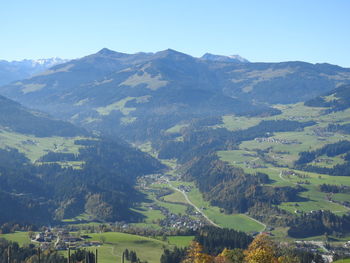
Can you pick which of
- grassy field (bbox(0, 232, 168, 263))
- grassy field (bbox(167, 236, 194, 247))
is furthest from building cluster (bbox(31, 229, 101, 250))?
grassy field (bbox(167, 236, 194, 247))

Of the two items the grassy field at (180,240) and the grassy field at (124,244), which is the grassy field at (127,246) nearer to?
the grassy field at (124,244)

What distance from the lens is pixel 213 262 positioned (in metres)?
89.0

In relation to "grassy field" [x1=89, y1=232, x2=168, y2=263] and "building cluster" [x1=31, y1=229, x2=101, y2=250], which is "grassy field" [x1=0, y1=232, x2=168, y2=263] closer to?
"grassy field" [x1=89, y1=232, x2=168, y2=263]

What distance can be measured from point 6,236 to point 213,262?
306 feet

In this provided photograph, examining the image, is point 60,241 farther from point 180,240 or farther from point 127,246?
point 180,240

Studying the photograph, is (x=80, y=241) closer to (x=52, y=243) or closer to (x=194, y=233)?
(x=52, y=243)

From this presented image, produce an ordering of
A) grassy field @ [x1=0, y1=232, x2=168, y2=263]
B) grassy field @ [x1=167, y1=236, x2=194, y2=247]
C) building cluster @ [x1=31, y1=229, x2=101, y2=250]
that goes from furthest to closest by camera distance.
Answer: grassy field @ [x1=167, y1=236, x2=194, y2=247]
building cluster @ [x1=31, y1=229, x2=101, y2=250]
grassy field @ [x1=0, y1=232, x2=168, y2=263]

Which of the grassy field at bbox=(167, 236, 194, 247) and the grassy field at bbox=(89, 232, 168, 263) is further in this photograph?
the grassy field at bbox=(167, 236, 194, 247)

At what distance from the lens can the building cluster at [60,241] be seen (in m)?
144

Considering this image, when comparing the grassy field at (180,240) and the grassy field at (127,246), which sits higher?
the grassy field at (127,246)

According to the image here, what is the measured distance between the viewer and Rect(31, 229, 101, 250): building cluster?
472 ft

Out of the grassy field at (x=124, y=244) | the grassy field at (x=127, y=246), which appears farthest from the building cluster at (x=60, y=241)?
the grassy field at (x=127, y=246)

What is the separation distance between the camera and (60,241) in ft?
490

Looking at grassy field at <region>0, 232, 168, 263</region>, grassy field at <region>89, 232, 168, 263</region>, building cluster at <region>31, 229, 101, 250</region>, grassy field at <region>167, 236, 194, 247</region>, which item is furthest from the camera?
grassy field at <region>167, 236, 194, 247</region>
